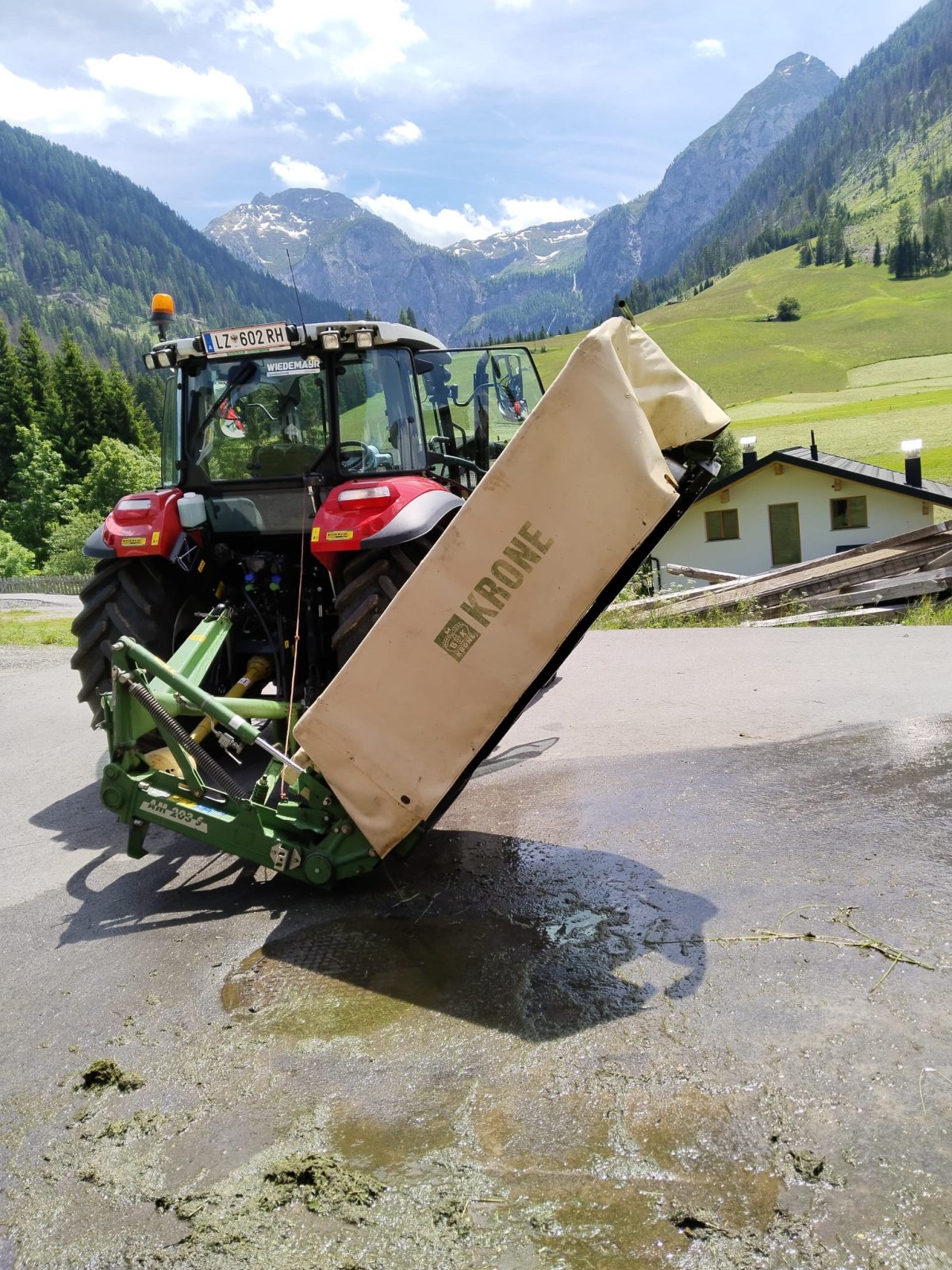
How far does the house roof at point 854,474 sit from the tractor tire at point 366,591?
90.4ft

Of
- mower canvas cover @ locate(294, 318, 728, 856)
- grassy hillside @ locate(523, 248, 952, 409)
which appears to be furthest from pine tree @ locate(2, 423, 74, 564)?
mower canvas cover @ locate(294, 318, 728, 856)

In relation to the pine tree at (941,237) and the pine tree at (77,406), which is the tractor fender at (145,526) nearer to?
the pine tree at (77,406)

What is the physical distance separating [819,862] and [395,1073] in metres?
2.47

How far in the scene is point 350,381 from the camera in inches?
271

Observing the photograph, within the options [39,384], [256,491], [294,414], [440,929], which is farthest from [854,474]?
[39,384]

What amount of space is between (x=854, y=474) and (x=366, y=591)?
31.2 meters

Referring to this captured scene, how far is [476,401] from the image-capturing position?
27.8 ft

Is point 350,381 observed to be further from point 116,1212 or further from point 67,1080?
point 116,1212

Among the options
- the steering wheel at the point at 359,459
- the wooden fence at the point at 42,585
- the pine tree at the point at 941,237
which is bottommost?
the wooden fence at the point at 42,585

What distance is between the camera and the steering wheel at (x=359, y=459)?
693 centimetres

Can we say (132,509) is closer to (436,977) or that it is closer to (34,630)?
(436,977)

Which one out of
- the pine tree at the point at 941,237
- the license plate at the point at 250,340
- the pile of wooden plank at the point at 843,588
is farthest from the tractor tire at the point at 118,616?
the pine tree at the point at 941,237

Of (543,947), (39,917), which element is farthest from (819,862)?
(39,917)

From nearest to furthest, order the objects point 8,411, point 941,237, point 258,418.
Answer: point 258,418, point 8,411, point 941,237
